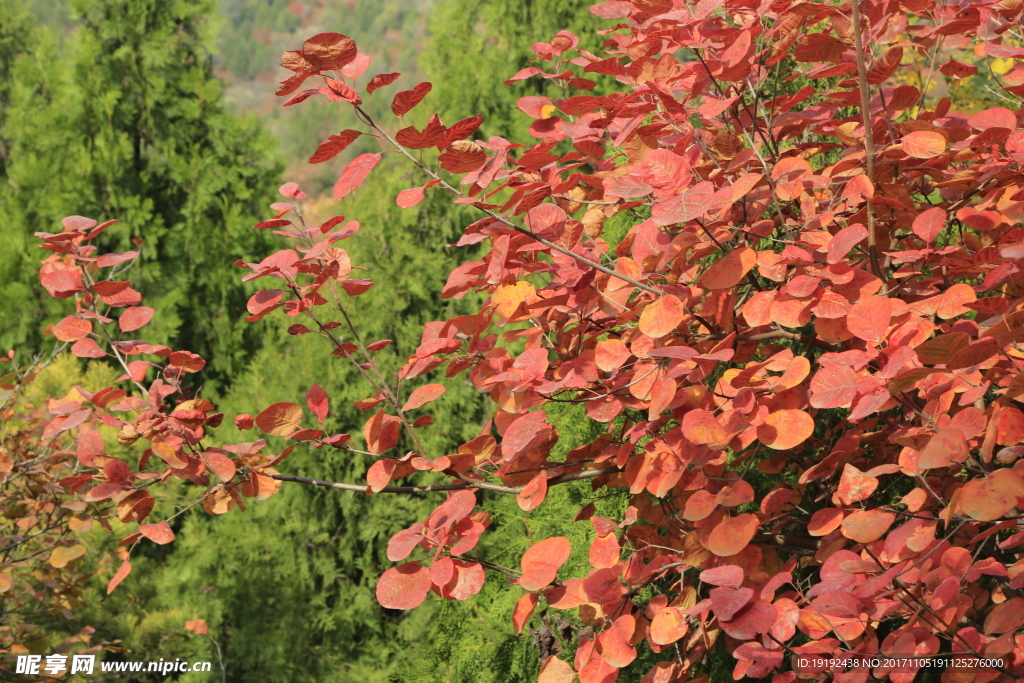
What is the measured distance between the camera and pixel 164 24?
565 centimetres

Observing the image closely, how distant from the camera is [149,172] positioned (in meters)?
5.52

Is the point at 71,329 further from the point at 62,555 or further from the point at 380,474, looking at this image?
the point at 62,555

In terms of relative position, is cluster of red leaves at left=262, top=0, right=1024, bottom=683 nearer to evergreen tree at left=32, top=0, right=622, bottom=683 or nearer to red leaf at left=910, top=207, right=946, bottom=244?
red leaf at left=910, top=207, right=946, bottom=244

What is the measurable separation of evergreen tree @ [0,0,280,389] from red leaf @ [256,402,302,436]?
3.88 metres

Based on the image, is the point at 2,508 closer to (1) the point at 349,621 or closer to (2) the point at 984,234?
(1) the point at 349,621

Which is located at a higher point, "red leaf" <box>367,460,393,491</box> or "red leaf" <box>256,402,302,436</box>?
"red leaf" <box>256,402,302,436</box>

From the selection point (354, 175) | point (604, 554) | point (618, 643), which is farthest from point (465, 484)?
point (354, 175)

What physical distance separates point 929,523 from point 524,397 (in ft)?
2.23

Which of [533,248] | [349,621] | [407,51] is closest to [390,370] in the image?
[349,621]

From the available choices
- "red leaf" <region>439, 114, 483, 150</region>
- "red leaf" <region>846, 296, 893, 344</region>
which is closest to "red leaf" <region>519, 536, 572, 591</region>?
"red leaf" <region>846, 296, 893, 344</region>

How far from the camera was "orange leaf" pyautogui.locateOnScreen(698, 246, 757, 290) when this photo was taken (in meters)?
1.17

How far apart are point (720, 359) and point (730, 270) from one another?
160 mm

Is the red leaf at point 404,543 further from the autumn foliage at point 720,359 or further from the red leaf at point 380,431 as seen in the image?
the red leaf at point 380,431

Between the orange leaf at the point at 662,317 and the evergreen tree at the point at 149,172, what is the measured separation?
14.5 feet
